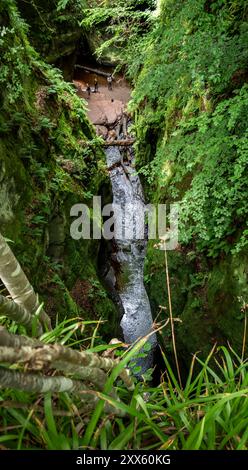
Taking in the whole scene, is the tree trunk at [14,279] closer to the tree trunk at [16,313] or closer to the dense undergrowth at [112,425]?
the tree trunk at [16,313]

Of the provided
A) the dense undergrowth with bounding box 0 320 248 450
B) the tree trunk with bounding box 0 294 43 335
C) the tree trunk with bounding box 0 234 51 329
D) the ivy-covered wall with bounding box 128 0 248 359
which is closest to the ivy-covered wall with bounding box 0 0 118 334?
the ivy-covered wall with bounding box 128 0 248 359

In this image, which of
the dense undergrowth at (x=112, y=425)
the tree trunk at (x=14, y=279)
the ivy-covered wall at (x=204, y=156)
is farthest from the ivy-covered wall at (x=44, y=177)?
the dense undergrowth at (x=112, y=425)

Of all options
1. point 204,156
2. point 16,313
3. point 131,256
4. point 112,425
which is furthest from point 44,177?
point 131,256

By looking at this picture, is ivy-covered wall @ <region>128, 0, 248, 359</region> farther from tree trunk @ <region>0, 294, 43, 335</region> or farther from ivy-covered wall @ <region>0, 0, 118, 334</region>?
ivy-covered wall @ <region>0, 0, 118, 334</region>

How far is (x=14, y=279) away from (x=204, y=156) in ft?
14.4

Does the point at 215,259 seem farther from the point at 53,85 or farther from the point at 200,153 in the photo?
the point at 53,85

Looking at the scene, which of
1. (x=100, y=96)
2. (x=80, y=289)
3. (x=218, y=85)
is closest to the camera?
(x=218, y=85)

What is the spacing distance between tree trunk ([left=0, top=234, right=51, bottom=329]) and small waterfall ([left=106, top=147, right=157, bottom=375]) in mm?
7205

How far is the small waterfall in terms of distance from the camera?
376 inches

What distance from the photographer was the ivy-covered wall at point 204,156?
149 inches

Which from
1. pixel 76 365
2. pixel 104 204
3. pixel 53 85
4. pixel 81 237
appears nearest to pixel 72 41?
pixel 53 85

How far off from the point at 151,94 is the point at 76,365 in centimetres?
417

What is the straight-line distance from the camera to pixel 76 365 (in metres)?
1.16

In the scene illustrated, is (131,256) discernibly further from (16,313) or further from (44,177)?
(16,313)
